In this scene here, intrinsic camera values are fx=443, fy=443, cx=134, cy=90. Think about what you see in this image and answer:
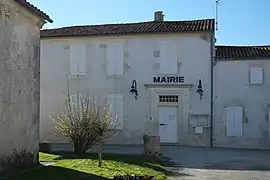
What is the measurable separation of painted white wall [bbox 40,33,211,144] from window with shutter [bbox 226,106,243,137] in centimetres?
114

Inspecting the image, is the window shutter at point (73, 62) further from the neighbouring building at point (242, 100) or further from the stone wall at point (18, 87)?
the stone wall at point (18, 87)

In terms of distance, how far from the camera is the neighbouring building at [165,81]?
906 inches

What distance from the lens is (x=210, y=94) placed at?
23.2 meters

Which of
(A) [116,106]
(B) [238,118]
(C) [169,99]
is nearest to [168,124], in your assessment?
(C) [169,99]

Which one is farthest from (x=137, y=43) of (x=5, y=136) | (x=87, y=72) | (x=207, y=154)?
(x=5, y=136)

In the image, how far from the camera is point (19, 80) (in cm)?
1220

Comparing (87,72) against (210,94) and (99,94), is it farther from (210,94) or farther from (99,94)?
(210,94)

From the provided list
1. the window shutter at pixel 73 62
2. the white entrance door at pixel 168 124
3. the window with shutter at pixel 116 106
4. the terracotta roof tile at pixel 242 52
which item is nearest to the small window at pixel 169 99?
the white entrance door at pixel 168 124

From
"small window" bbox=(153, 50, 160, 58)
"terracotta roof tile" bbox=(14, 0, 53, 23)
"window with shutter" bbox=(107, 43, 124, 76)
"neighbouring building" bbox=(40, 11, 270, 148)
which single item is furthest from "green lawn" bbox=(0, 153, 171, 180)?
"window with shutter" bbox=(107, 43, 124, 76)

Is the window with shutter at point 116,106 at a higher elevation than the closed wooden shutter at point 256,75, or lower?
lower

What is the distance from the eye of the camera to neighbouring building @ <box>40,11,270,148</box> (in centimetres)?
2300

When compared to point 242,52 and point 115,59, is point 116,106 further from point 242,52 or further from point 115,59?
point 242,52

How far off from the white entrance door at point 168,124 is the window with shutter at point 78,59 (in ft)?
16.5

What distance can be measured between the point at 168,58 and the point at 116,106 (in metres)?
3.84
